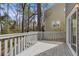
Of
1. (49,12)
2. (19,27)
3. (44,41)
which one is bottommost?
(44,41)

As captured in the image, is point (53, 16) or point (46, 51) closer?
point (46, 51)

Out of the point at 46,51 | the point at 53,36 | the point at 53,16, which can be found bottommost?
the point at 46,51

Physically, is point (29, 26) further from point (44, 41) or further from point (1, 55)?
point (1, 55)

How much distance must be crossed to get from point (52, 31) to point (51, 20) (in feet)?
2.11

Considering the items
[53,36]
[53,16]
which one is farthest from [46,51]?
[53,16]

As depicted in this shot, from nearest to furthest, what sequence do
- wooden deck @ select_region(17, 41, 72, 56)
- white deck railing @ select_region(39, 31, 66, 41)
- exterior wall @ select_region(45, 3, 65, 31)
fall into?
wooden deck @ select_region(17, 41, 72, 56) < exterior wall @ select_region(45, 3, 65, 31) < white deck railing @ select_region(39, 31, 66, 41)

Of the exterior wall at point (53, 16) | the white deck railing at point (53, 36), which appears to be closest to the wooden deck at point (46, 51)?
the white deck railing at point (53, 36)

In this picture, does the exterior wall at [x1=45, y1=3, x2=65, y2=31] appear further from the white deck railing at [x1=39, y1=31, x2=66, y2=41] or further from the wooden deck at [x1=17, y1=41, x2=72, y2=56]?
the wooden deck at [x1=17, y1=41, x2=72, y2=56]

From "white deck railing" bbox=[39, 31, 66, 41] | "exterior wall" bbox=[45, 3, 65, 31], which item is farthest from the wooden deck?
"exterior wall" bbox=[45, 3, 65, 31]

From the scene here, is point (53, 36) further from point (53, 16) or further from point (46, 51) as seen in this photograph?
point (46, 51)

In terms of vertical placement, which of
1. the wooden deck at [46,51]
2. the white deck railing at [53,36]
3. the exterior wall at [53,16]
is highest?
the exterior wall at [53,16]

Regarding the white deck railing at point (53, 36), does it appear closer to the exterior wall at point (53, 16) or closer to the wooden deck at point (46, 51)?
the exterior wall at point (53, 16)

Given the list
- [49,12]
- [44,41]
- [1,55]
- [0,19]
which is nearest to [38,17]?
[49,12]

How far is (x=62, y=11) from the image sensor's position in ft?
35.1
